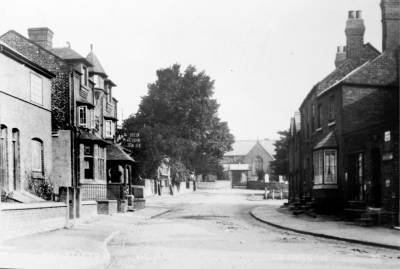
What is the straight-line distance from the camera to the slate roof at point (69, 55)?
30.9 meters

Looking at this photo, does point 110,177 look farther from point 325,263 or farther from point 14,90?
point 325,263

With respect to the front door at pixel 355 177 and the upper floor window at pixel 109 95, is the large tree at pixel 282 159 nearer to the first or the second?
the upper floor window at pixel 109 95

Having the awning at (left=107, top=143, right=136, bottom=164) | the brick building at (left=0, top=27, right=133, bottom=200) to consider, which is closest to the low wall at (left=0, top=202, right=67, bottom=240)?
the brick building at (left=0, top=27, right=133, bottom=200)

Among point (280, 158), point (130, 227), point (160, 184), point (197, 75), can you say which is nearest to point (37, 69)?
point (130, 227)

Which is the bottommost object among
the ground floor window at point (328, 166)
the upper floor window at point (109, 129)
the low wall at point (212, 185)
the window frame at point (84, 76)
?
the low wall at point (212, 185)

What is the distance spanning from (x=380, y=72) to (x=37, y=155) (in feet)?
56.5

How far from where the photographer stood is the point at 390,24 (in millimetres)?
24781

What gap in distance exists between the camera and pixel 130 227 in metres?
20.2

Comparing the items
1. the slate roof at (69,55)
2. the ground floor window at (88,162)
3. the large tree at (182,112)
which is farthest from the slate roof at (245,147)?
the ground floor window at (88,162)

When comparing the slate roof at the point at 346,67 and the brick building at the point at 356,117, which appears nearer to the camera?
the brick building at the point at 356,117

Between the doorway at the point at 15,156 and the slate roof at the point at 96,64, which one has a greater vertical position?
the slate roof at the point at 96,64

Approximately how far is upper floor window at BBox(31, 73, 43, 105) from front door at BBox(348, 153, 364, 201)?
15051 millimetres

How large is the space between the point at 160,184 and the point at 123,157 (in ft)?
73.9

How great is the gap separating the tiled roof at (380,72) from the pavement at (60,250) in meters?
14.7
